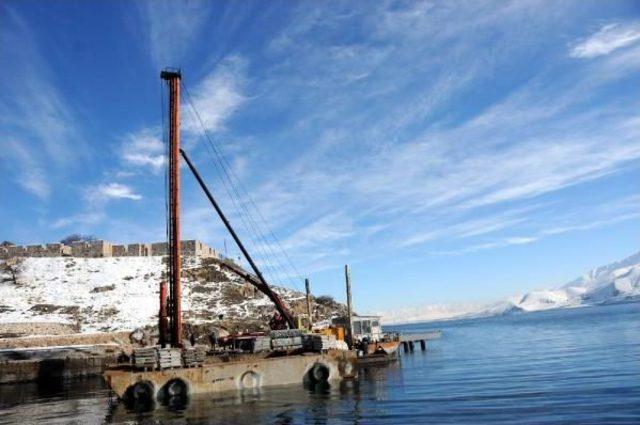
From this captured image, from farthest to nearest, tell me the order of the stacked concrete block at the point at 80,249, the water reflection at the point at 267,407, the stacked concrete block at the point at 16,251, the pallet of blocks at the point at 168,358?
the stacked concrete block at the point at 80,249 → the stacked concrete block at the point at 16,251 → the pallet of blocks at the point at 168,358 → the water reflection at the point at 267,407

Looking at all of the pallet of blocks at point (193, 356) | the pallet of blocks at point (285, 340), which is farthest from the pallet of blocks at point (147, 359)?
the pallet of blocks at point (285, 340)

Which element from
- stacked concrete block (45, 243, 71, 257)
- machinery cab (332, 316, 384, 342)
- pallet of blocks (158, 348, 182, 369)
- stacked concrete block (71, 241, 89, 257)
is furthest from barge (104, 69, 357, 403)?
stacked concrete block (45, 243, 71, 257)

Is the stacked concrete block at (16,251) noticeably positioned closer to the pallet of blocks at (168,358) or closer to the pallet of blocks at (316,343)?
the pallet of blocks at (168,358)

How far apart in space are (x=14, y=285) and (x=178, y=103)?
68369 millimetres

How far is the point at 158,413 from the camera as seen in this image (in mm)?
25641

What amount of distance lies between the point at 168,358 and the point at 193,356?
1.44 m

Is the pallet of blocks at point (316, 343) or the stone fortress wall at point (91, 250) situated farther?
the stone fortress wall at point (91, 250)

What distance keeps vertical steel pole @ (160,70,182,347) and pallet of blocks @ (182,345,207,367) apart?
254cm

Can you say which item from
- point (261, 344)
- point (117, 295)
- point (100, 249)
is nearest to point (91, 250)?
point (100, 249)

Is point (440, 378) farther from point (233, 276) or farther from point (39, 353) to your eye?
point (233, 276)

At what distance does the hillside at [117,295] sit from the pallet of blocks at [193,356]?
128 feet

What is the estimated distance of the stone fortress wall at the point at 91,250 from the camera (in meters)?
99.4

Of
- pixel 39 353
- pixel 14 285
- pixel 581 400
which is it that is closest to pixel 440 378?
pixel 581 400

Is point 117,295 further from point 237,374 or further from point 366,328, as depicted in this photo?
point 237,374
